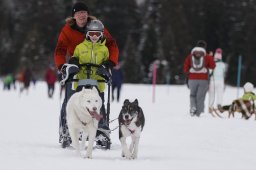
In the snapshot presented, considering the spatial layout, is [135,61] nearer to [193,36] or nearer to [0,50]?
[193,36]

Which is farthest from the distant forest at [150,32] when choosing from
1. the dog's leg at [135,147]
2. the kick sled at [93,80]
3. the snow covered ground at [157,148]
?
the dog's leg at [135,147]

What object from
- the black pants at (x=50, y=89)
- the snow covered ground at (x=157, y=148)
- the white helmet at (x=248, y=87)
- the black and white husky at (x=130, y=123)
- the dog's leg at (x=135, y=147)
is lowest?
the black pants at (x=50, y=89)

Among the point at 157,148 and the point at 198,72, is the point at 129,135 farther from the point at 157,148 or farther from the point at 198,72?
the point at 198,72

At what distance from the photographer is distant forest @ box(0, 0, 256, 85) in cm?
6844

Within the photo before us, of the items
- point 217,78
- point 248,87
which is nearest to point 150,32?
point 217,78

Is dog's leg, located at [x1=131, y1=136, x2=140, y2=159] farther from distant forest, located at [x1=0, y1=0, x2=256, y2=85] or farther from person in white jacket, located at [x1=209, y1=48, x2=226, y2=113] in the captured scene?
distant forest, located at [x1=0, y1=0, x2=256, y2=85]

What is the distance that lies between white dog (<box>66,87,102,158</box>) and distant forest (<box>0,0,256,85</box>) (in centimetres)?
4998

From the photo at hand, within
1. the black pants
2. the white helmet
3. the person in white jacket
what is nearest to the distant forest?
the black pants

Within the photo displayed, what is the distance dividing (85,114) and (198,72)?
26.4 ft

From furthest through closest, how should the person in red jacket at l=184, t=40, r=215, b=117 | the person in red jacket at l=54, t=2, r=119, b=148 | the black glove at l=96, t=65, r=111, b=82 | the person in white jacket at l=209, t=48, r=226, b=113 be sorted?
the person in white jacket at l=209, t=48, r=226, b=113 < the person in red jacket at l=184, t=40, r=215, b=117 < the person in red jacket at l=54, t=2, r=119, b=148 < the black glove at l=96, t=65, r=111, b=82

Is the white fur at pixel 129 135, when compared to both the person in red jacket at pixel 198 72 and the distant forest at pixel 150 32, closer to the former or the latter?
the person in red jacket at pixel 198 72

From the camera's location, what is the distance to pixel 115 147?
9.56 metres

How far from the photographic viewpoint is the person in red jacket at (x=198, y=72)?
51.8 ft

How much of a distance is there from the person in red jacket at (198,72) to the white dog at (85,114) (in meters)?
7.66
